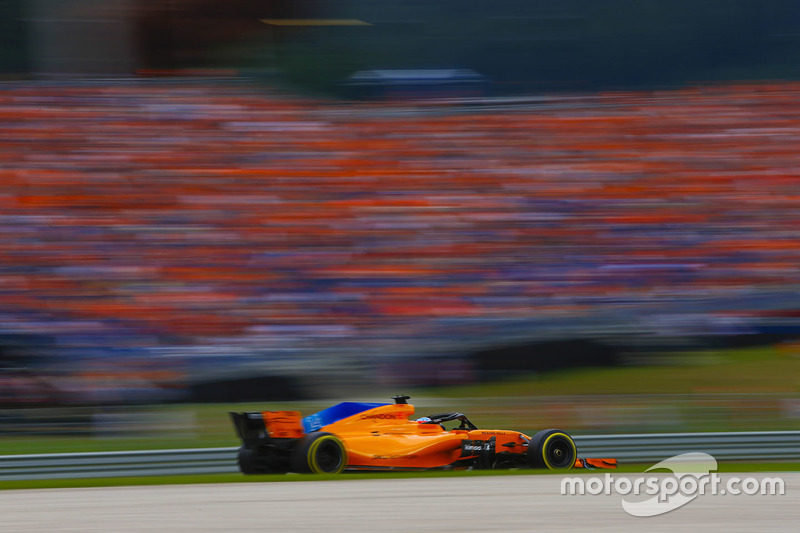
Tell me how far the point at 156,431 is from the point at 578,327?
3734 mm

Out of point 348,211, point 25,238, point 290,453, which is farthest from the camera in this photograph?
point 348,211

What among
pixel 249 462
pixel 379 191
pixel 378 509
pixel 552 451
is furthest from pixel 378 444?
pixel 379 191

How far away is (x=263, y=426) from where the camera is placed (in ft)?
18.6

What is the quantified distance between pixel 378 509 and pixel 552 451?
1964mm

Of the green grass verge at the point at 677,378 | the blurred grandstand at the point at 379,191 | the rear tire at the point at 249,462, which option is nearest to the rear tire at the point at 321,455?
the rear tire at the point at 249,462

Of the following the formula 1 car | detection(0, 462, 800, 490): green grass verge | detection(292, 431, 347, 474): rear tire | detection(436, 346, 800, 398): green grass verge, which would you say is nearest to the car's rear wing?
the formula 1 car

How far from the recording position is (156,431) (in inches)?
259

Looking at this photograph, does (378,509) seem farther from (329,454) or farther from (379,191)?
(379,191)

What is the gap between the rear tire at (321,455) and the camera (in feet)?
18.4

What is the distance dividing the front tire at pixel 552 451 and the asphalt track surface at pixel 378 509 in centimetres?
53

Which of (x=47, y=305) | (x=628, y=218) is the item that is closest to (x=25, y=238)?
(x=47, y=305)

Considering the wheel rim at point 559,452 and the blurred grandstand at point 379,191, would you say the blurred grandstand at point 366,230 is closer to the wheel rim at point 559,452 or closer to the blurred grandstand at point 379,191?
the blurred grandstand at point 379,191

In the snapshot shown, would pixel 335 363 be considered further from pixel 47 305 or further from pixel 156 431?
pixel 47 305

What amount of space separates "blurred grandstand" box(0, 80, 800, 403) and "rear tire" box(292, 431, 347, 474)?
1.77 meters
